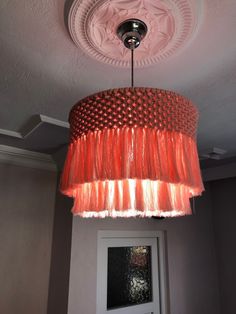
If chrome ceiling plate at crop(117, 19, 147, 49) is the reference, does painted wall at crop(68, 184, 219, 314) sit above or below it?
below

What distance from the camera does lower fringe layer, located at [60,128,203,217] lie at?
2.13ft

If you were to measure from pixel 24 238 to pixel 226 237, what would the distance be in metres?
2.41

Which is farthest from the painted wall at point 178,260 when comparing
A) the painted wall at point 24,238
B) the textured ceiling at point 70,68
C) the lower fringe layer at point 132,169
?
the lower fringe layer at point 132,169

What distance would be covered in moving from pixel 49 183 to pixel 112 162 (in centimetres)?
202

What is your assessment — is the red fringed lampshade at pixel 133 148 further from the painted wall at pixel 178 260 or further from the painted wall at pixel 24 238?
the painted wall at pixel 24 238

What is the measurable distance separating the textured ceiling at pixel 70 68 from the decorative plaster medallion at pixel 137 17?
0.05m

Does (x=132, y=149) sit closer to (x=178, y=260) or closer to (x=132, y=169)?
(x=132, y=169)

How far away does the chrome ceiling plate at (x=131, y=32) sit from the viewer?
0.84m

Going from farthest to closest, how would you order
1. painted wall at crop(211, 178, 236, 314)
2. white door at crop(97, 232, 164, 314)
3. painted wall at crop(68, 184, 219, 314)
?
painted wall at crop(211, 178, 236, 314) < white door at crop(97, 232, 164, 314) < painted wall at crop(68, 184, 219, 314)

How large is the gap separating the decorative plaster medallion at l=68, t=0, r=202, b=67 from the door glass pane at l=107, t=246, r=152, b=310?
1947mm

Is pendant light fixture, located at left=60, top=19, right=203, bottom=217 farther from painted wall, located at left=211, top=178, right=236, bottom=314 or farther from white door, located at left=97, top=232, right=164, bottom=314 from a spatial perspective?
painted wall, located at left=211, top=178, right=236, bottom=314

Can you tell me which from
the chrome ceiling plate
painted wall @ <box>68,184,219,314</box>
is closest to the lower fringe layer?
the chrome ceiling plate

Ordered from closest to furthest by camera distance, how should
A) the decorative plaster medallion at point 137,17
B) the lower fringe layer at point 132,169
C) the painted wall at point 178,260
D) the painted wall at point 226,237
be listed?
1. the lower fringe layer at point 132,169
2. the decorative plaster medallion at point 137,17
3. the painted wall at point 178,260
4. the painted wall at point 226,237

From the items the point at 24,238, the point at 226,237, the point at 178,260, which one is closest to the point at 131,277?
the point at 178,260
